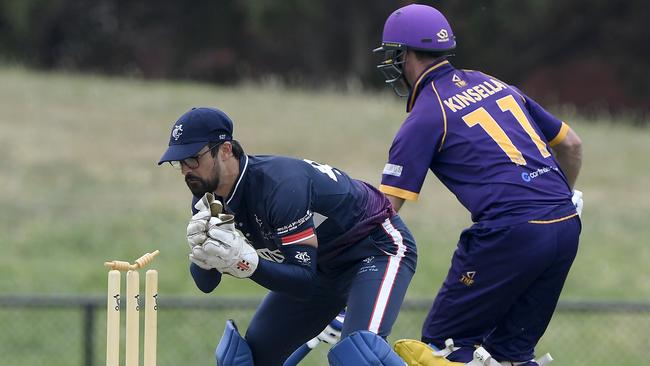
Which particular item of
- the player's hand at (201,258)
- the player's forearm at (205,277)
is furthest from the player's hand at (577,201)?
the player's hand at (201,258)

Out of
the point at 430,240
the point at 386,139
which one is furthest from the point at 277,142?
the point at 430,240

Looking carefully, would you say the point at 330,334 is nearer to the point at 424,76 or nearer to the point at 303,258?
the point at 303,258

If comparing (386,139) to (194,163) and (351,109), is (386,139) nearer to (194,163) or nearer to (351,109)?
(351,109)

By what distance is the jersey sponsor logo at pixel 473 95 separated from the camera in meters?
5.64

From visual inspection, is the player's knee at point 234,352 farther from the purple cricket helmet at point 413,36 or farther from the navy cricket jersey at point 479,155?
the purple cricket helmet at point 413,36

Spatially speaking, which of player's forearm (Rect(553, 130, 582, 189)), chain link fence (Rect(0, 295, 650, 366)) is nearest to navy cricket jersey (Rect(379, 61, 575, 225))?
player's forearm (Rect(553, 130, 582, 189))

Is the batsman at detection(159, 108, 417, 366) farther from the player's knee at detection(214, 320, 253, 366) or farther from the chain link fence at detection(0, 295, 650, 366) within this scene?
the chain link fence at detection(0, 295, 650, 366)

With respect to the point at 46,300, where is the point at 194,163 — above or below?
above

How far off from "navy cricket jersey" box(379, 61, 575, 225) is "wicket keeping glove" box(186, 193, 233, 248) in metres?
1.02

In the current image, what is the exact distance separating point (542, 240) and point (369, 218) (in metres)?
0.79

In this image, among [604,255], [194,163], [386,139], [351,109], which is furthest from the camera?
[351,109]

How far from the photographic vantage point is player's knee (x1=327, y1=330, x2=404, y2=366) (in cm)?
527

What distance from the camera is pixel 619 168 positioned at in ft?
52.6

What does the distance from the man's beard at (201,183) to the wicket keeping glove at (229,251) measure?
0.96ft
